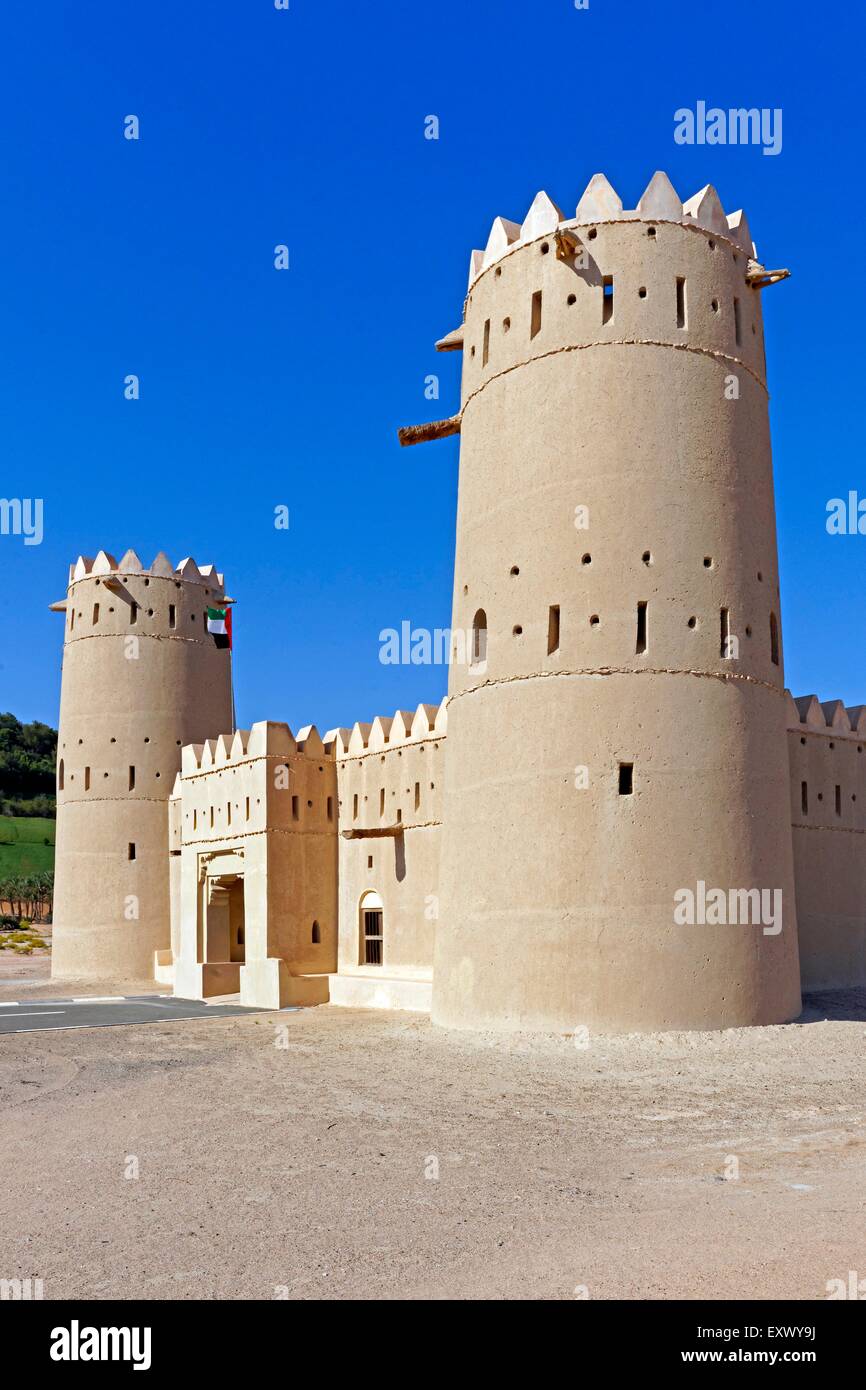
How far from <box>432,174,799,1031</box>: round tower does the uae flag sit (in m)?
17.3

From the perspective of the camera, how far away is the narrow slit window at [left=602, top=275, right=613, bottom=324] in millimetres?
17141

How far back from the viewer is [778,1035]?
598 inches

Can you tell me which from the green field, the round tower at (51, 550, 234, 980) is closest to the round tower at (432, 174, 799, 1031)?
the round tower at (51, 550, 234, 980)

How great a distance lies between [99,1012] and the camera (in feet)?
73.1

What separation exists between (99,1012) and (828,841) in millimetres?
13870

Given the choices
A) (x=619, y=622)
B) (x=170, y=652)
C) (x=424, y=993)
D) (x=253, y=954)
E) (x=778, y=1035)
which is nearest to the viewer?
(x=778, y=1035)

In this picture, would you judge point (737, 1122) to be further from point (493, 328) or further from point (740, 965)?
point (493, 328)

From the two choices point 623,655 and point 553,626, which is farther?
point 553,626

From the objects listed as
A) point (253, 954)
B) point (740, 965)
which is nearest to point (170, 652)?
point (253, 954)

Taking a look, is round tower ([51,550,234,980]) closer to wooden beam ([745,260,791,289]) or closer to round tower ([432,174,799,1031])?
round tower ([432,174,799,1031])

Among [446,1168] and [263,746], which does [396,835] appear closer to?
[263,746]

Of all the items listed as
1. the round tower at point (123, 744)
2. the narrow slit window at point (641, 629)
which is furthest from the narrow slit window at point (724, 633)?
the round tower at point (123, 744)

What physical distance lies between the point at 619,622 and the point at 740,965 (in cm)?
491

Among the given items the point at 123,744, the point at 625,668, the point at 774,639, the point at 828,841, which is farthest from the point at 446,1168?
the point at 123,744
